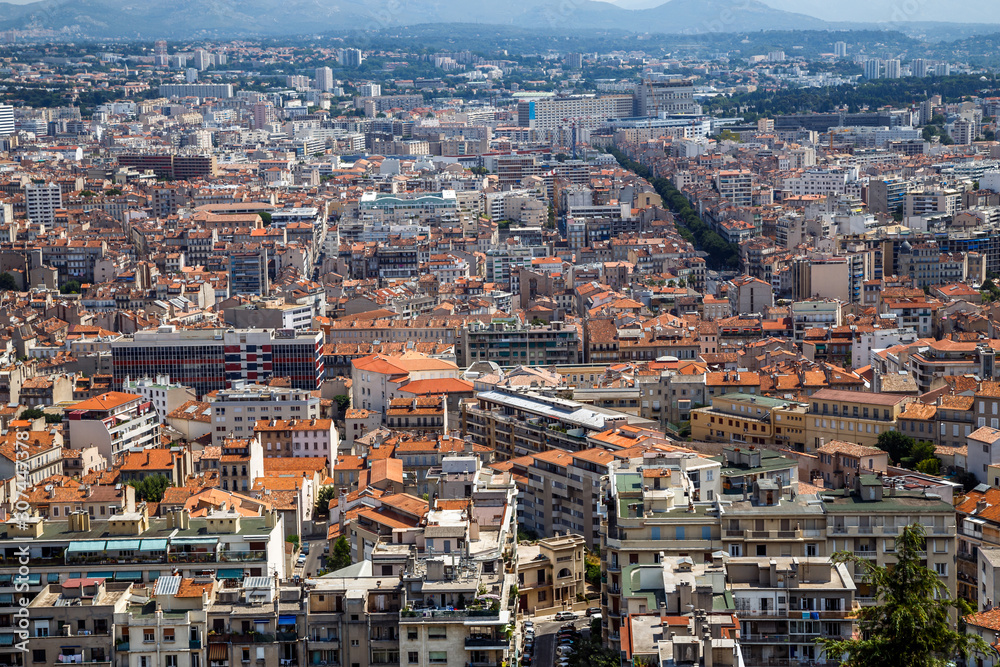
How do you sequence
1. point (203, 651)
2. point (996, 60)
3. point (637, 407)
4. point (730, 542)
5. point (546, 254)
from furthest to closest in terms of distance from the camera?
1. point (996, 60)
2. point (546, 254)
3. point (637, 407)
4. point (730, 542)
5. point (203, 651)

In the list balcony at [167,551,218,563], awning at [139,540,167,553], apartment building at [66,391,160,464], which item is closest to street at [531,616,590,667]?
balcony at [167,551,218,563]

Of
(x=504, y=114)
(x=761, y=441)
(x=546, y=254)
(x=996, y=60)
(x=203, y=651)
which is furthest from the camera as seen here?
(x=996, y=60)

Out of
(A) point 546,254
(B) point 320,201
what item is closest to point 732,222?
(A) point 546,254

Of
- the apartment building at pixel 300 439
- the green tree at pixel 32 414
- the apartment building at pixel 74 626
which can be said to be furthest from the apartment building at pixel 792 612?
the green tree at pixel 32 414

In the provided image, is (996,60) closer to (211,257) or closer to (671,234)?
(671,234)

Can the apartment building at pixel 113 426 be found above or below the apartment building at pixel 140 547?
below

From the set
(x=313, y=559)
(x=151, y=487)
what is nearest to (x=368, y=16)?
(x=151, y=487)

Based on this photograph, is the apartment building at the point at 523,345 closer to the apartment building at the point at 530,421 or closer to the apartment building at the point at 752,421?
the apartment building at the point at 530,421
